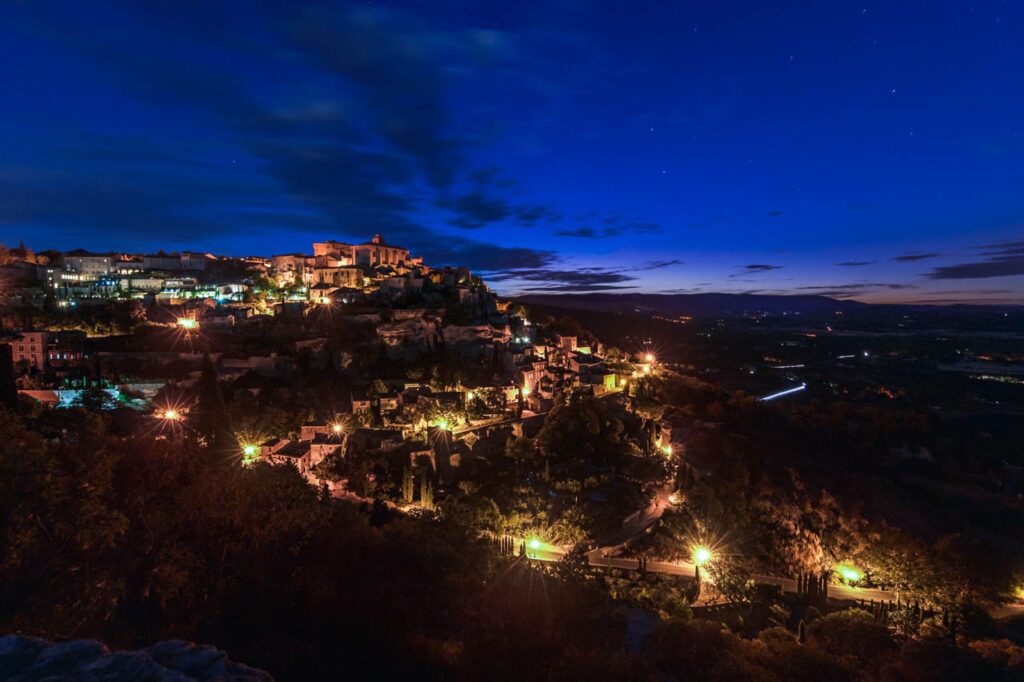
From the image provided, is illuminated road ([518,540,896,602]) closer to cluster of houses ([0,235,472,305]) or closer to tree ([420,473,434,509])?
tree ([420,473,434,509])

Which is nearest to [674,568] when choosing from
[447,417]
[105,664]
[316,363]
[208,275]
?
[447,417]

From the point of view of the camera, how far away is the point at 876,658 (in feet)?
36.2

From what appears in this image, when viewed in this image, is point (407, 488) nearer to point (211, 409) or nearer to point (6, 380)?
point (211, 409)

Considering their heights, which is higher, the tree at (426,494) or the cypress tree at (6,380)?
the cypress tree at (6,380)

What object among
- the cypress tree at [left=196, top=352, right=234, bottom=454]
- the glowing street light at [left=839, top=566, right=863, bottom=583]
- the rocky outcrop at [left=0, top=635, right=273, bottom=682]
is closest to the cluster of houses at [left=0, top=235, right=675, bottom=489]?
the cypress tree at [left=196, top=352, right=234, bottom=454]

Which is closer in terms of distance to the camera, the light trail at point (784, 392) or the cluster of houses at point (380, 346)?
the cluster of houses at point (380, 346)

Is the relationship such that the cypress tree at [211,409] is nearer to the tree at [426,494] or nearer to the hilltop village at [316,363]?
the hilltop village at [316,363]

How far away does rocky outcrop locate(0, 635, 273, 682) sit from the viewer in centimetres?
280

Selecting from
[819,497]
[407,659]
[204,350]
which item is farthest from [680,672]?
[204,350]

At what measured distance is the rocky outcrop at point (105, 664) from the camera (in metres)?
2.80

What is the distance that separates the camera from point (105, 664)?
288 cm

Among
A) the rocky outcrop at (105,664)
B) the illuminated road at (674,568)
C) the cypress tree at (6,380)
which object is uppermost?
the cypress tree at (6,380)

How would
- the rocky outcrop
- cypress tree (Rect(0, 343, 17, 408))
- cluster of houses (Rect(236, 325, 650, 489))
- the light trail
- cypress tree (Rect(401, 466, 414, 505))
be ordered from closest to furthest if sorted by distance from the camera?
the rocky outcrop → cypress tree (Rect(0, 343, 17, 408)) → cypress tree (Rect(401, 466, 414, 505)) → cluster of houses (Rect(236, 325, 650, 489)) → the light trail

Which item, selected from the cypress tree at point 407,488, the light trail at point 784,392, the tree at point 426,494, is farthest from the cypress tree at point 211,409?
the light trail at point 784,392
